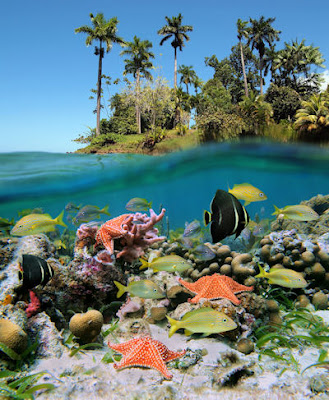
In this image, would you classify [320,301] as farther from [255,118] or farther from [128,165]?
[128,165]

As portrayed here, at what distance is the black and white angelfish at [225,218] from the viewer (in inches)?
83.0

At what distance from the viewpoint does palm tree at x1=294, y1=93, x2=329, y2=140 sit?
15328 millimetres

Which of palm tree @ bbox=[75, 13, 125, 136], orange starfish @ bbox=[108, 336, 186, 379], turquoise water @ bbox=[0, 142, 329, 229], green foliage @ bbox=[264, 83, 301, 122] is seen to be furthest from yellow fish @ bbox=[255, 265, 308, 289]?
palm tree @ bbox=[75, 13, 125, 136]

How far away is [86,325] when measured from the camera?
3188 mm

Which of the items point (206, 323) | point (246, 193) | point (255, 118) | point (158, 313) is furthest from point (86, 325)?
point (255, 118)

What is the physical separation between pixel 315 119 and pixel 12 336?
17532 mm

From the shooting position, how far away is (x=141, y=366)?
2730mm

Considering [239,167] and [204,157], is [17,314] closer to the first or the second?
[204,157]

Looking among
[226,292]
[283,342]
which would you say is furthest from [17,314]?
[283,342]

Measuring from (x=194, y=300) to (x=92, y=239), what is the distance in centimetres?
207

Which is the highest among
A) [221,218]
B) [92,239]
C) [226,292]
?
[221,218]

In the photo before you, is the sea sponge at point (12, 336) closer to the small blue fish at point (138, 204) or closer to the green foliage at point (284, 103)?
the small blue fish at point (138, 204)

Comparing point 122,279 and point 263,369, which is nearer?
point 263,369

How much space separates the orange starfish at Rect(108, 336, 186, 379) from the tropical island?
1495 cm
